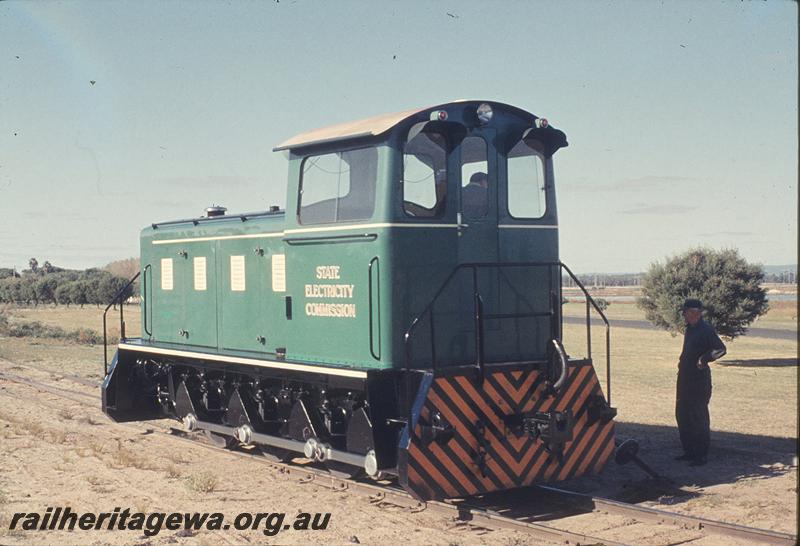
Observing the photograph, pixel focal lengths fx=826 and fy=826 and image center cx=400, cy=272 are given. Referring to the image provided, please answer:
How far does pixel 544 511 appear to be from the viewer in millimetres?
7918

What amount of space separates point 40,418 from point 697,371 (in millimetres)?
10585

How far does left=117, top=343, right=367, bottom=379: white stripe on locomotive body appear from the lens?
784cm

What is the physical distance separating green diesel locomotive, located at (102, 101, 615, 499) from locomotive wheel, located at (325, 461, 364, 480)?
0.04 m

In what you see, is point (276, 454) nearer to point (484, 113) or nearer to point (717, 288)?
point (484, 113)

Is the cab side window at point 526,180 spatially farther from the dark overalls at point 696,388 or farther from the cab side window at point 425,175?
the dark overalls at point 696,388

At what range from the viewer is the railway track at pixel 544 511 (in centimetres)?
673

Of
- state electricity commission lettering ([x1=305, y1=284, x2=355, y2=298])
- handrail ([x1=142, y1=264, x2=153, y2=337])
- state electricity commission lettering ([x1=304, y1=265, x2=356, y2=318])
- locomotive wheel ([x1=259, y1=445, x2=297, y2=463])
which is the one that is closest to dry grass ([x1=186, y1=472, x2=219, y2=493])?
locomotive wheel ([x1=259, y1=445, x2=297, y2=463])

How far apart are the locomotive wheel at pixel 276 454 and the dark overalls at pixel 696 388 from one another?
15.8 ft

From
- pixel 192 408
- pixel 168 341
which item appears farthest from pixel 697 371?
pixel 168 341

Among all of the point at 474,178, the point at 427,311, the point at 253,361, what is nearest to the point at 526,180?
the point at 474,178

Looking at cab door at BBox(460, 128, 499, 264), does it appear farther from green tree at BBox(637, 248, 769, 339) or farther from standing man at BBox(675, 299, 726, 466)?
green tree at BBox(637, 248, 769, 339)

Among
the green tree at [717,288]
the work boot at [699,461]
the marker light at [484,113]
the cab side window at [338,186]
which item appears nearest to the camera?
the cab side window at [338,186]

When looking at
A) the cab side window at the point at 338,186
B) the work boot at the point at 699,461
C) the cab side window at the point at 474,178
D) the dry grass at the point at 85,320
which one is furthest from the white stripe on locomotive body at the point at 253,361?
the dry grass at the point at 85,320

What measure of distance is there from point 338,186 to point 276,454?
3866 millimetres
